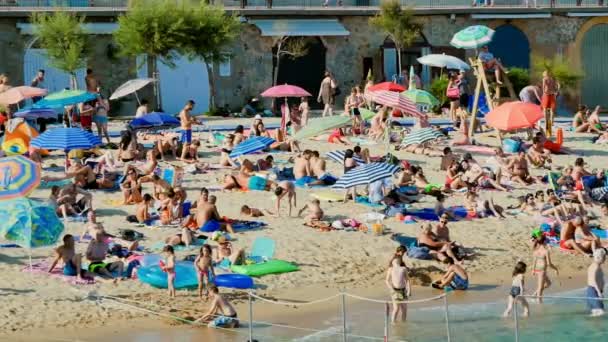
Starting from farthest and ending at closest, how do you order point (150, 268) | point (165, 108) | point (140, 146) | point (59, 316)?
point (165, 108) < point (140, 146) < point (150, 268) < point (59, 316)

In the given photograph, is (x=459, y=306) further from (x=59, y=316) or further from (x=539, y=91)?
(x=539, y=91)

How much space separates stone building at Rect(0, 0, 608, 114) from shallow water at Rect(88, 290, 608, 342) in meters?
20.0

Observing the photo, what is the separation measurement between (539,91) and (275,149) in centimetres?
859

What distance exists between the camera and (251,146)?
2645 cm

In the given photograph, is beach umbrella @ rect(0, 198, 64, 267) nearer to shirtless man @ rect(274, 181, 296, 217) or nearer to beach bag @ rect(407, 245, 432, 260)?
shirtless man @ rect(274, 181, 296, 217)

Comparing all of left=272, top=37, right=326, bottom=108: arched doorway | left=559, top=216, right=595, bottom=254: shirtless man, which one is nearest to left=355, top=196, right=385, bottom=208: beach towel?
left=559, top=216, right=595, bottom=254: shirtless man

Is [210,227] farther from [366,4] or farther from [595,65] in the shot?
[595,65]

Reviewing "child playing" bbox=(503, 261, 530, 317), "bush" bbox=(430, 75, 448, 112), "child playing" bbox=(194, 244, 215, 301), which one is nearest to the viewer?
"child playing" bbox=(503, 261, 530, 317)

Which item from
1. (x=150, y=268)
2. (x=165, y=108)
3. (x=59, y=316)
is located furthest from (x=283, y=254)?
(x=165, y=108)

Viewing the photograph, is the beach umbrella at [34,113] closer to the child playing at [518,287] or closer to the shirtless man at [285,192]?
the shirtless man at [285,192]

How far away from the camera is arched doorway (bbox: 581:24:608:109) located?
42062 millimetres

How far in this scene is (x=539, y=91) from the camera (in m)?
34.0

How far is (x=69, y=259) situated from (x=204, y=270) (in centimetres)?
207

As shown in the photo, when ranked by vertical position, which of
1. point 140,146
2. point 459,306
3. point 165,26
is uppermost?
point 165,26
